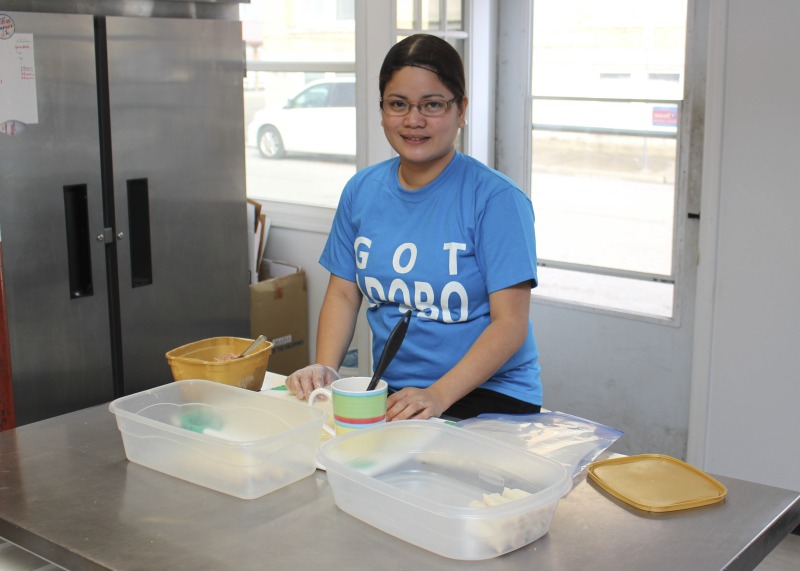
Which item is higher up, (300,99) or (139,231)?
(300,99)

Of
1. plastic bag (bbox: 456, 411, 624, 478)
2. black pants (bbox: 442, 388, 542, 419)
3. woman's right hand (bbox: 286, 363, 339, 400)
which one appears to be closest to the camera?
plastic bag (bbox: 456, 411, 624, 478)

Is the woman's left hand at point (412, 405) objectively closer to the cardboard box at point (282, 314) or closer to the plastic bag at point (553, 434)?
the plastic bag at point (553, 434)

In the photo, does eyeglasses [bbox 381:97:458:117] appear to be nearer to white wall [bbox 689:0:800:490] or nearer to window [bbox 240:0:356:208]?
white wall [bbox 689:0:800:490]

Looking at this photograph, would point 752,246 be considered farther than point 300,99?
No

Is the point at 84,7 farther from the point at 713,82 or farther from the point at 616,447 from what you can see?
the point at 616,447

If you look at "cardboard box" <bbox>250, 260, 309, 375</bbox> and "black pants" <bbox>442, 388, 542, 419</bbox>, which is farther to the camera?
"cardboard box" <bbox>250, 260, 309, 375</bbox>

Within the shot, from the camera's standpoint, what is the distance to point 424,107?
2012 mm

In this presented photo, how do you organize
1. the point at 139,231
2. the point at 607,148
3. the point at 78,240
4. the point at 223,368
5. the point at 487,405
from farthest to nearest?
the point at 607,148
the point at 139,231
the point at 78,240
the point at 487,405
the point at 223,368

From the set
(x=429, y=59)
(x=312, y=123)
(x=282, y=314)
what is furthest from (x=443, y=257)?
(x=312, y=123)

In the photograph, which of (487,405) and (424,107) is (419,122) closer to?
(424,107)

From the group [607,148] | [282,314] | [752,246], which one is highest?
[607,148]

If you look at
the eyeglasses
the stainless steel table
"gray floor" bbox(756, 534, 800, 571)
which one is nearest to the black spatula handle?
the stainless steel table

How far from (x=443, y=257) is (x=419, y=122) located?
292mm

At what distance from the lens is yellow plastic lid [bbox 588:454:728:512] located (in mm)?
1495
